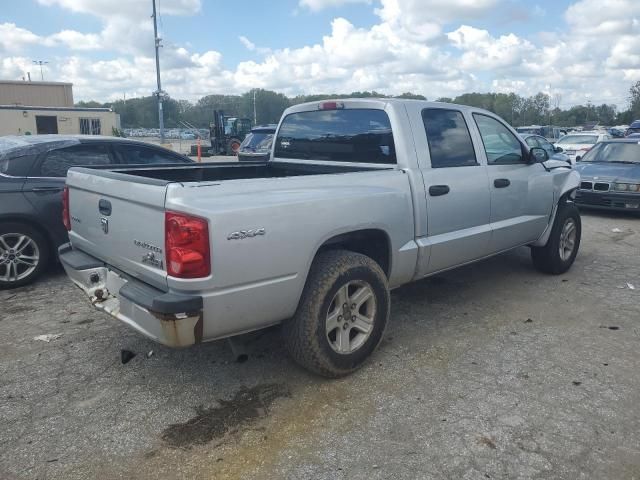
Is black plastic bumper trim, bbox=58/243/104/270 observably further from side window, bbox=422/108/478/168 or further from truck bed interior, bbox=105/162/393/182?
side window, bbox=422/108/478/168

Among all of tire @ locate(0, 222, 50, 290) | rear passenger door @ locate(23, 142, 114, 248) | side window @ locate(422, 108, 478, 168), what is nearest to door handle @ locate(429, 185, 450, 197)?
side window @ locate(422, 108, 478, 168)

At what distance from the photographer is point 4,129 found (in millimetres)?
37469

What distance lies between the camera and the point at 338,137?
4383 millimetres

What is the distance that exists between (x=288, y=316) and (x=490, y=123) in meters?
3.04

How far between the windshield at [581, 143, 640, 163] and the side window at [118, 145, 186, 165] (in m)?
8.77

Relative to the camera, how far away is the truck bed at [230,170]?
168 inches

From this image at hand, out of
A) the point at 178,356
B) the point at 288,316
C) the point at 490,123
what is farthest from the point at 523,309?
the point at 178,356

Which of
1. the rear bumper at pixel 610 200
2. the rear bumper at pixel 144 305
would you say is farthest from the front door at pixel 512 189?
the rear bumper at pixel 610 200

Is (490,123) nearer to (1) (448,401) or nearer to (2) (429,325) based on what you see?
(2) (429,325)

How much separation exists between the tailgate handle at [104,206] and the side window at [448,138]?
2.39 m

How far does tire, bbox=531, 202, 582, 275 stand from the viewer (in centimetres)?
571

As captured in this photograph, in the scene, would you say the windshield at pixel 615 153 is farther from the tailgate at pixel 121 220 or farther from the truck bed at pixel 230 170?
the tailgate at pixel 121 220

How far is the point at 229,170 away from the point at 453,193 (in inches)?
83.7

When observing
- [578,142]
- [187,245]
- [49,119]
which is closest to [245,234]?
[187,245]
